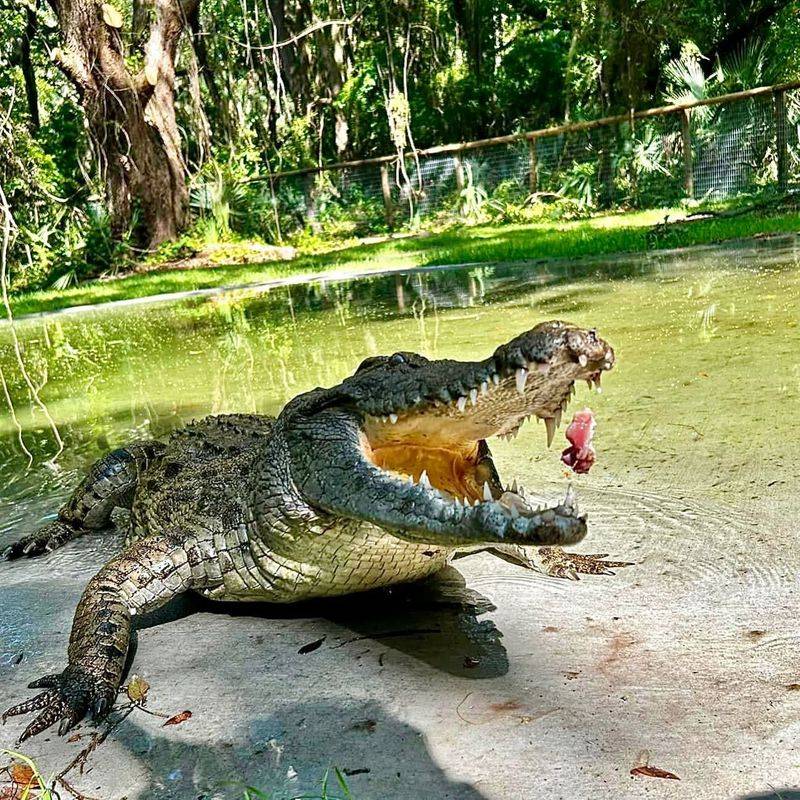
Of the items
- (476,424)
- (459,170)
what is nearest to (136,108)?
(459,170)

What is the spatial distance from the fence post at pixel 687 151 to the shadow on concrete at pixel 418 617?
684 inches

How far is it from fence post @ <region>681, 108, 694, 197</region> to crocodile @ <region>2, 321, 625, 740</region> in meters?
17.2

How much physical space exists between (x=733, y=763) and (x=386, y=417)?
1384 mm

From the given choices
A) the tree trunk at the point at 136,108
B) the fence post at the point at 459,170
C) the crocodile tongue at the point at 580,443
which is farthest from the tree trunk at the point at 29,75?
the crocodile tongue at the point at 580,443

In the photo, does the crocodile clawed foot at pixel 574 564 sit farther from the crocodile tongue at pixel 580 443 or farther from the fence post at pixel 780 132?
the fence post at pixel 780 132

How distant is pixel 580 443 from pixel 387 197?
69.1 ft

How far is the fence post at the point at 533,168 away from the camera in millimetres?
21109

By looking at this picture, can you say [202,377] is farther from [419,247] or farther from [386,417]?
[419,247]

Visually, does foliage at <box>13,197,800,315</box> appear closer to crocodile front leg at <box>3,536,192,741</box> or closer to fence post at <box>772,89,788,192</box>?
fence post at <box>772,89,788,192</box>

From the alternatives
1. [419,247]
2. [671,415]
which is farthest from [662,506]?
[419,247]

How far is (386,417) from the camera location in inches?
107

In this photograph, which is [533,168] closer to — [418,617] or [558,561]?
[558,561]

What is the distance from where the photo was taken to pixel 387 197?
23.0m

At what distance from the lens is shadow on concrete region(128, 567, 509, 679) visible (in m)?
2.58
